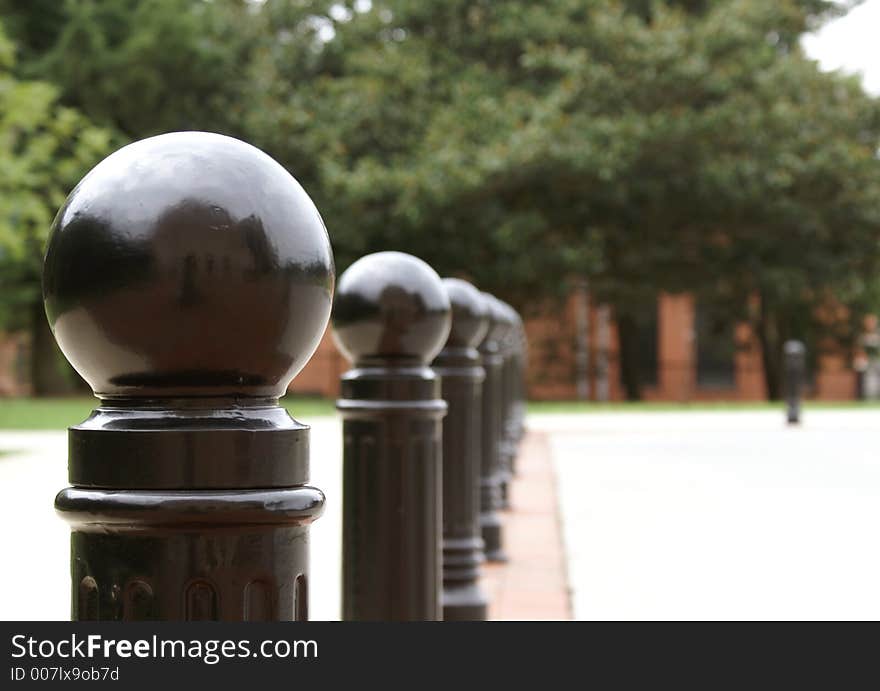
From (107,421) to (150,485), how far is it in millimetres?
105

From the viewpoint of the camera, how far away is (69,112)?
673 inches

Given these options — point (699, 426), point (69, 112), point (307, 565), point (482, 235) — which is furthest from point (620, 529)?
point (482, 235)

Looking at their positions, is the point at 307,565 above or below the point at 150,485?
below

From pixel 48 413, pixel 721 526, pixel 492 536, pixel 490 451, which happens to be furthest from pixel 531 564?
pixel 48 413

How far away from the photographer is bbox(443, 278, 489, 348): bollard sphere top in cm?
563

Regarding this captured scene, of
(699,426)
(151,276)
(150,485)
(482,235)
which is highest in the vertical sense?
(482,235)

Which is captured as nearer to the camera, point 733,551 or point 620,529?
point 733,551

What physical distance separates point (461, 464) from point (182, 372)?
3899 millimetres

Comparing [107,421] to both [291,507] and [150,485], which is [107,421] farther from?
[291,507]

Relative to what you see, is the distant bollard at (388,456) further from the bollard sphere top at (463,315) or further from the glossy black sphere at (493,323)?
the glossy black sphere at (493,323)

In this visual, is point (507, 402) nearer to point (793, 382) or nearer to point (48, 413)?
point (793, 382)

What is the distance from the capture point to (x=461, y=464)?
211 inches

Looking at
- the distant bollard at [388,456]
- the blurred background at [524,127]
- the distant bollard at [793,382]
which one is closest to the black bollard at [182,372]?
the distant bollard at [388,456]

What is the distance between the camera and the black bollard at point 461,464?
500 cm
